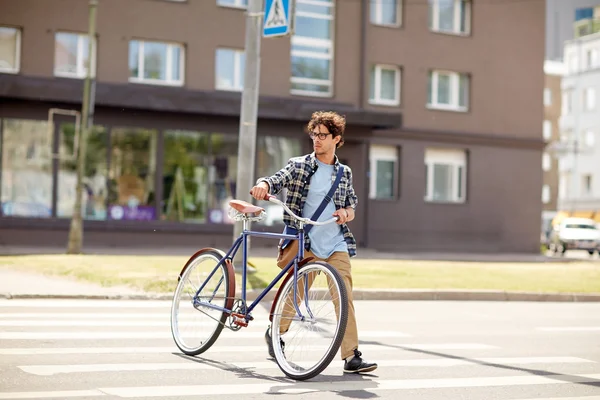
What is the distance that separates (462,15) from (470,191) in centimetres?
632

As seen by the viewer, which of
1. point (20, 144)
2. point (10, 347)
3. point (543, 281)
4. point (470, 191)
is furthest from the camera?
point (470, 191)

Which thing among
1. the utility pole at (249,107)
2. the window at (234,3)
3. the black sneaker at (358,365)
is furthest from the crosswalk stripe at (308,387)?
the window at (234,3)

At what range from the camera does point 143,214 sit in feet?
97.2

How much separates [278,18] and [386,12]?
1986 centimetres

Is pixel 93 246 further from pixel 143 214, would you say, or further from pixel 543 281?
pixel 543 281

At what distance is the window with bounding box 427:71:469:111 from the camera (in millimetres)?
35031

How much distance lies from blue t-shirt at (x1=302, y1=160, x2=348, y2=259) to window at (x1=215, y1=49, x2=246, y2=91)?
77.6 feet

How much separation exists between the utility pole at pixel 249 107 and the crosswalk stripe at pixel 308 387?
8349 millimetres

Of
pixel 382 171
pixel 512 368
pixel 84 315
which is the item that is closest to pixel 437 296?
pixel 84 315

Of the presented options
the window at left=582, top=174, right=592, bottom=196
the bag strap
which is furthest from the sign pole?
the window at left=582, top=174, right=592, bottom=196

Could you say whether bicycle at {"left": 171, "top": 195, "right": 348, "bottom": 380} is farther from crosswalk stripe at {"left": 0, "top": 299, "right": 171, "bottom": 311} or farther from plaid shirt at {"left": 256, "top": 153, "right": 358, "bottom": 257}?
crosswalk stripe at {"left": 0, "top": 299, "right": 171, "bottom": 311}

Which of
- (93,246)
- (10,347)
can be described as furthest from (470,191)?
(10,347)

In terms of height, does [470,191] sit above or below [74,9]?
below

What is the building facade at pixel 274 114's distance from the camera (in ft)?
93.6
